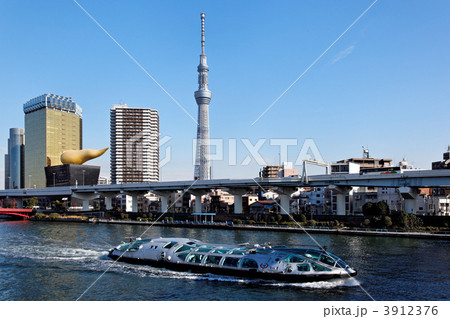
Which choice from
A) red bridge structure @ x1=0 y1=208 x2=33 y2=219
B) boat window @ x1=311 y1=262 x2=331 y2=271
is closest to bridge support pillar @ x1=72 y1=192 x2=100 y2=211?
red bridge structure @ x1=0 y1=208 x2=33 y2=219

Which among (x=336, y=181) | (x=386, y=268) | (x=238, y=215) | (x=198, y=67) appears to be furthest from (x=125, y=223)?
(x=198, y=67)

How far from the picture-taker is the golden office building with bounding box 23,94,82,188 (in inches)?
6452

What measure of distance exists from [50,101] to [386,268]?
532 feet

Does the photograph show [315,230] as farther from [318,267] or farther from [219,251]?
[318,267]

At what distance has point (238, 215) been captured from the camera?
73500 mm

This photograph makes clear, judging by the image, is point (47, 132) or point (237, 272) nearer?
point (237, 272)

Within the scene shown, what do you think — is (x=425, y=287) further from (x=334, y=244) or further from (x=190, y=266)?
(x=334, y=244)

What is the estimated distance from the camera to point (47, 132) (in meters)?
163

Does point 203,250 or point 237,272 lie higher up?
point 203,250

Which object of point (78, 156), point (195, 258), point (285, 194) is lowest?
point (195, 258)

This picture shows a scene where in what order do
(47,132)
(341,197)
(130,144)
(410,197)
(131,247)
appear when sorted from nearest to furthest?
(131,247) < (410,197) < (341,197) < (130,144) < (47,132)

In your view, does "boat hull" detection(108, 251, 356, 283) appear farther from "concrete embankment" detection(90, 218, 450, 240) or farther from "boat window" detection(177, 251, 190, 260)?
"concrete embankment" detection(90, 218, 450, 240)

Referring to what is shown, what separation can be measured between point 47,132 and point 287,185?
12417 cm

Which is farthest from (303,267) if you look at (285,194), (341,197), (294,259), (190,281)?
(285,194)
